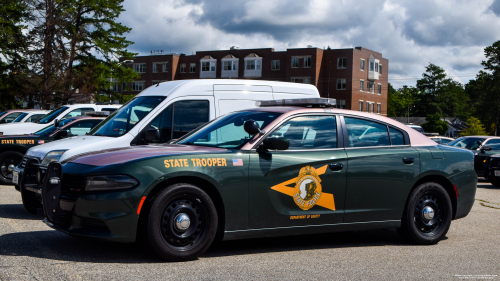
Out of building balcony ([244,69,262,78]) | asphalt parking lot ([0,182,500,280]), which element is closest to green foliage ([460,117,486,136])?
building balcony ([244,69,262,78])

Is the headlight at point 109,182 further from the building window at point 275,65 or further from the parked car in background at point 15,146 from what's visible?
the building window at point 275,65

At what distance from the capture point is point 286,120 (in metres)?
5.68

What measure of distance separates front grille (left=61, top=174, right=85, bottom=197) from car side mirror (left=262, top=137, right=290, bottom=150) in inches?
70.7

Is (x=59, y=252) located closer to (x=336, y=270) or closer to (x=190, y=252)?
(x=190, y=252)

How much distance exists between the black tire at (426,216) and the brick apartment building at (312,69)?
6335 centimetres

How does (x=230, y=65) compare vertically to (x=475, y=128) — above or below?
above

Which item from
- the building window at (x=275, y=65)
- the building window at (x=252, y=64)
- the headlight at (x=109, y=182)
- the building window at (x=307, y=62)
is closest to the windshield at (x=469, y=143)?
the headlight at (x=109, y=182)

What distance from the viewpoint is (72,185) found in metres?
4.82

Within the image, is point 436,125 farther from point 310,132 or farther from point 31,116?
point 310,132

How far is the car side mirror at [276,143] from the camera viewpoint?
17.2 ft

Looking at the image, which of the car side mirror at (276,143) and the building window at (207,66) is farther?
the building window at (207,66)

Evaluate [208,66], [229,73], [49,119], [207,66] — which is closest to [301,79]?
[229,73]

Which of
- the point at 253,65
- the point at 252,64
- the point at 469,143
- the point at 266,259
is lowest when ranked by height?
the point at 266,259

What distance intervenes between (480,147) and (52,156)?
49.5 ft
